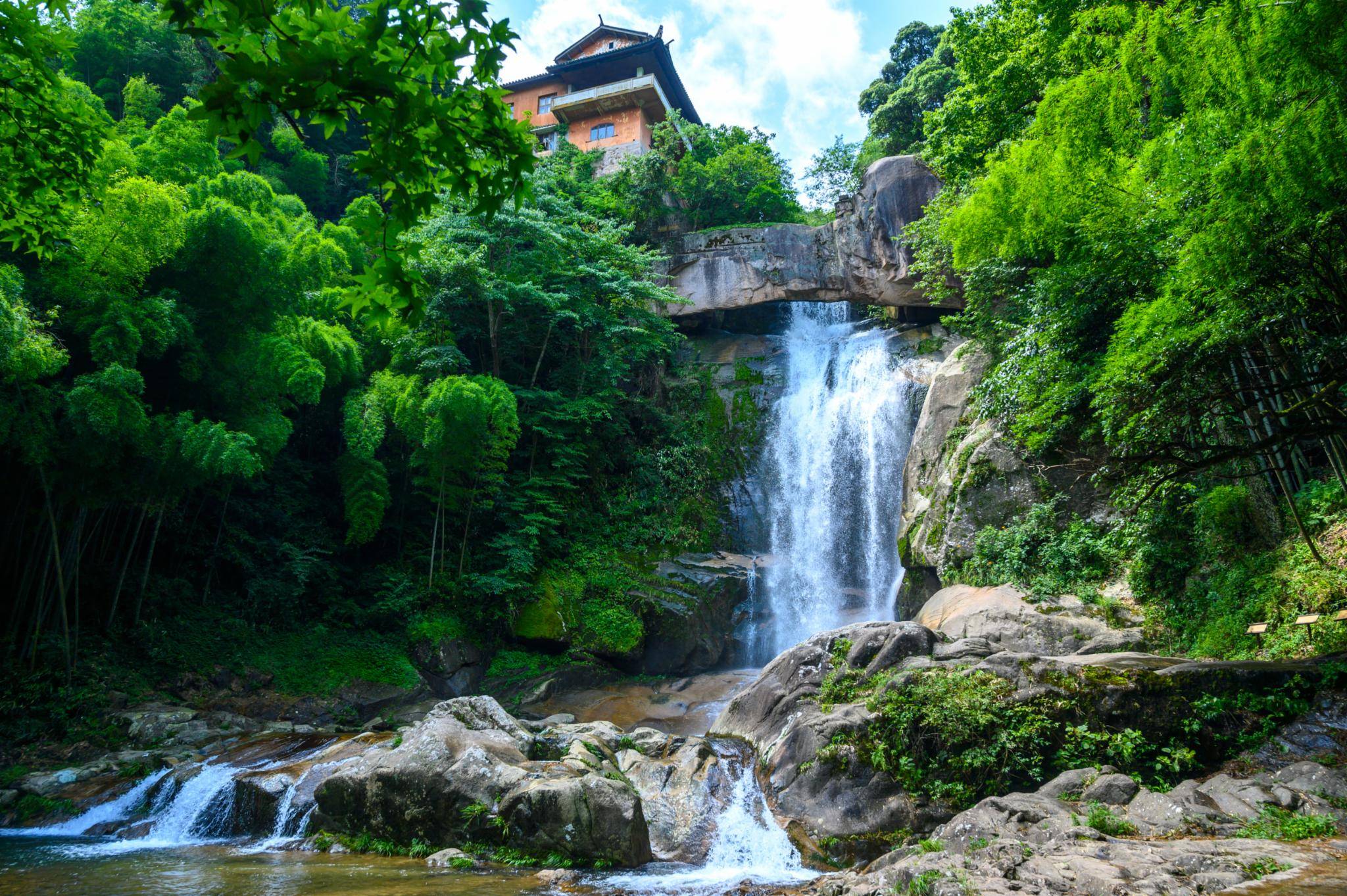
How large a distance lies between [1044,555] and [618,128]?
926 inches

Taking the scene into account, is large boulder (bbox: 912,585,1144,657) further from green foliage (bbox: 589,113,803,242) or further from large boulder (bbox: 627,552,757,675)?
green foliage (bbox: 589,113,803,242)

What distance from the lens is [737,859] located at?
267 inches

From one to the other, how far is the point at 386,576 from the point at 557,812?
932 cm

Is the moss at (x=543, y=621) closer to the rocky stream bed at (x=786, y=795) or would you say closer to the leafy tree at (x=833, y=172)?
the rocky stream bed at (x=786, y=795)

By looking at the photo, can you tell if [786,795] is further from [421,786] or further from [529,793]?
[421,786]

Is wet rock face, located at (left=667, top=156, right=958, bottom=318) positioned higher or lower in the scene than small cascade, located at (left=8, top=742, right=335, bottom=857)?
higher

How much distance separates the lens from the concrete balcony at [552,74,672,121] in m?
27.6

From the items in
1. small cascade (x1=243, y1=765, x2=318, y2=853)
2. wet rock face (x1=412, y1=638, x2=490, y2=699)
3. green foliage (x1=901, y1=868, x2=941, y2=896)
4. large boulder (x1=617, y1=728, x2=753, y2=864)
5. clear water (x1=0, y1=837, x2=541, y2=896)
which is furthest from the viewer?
wet rock face (x1=412, y1=638, x2=490, y2=699)

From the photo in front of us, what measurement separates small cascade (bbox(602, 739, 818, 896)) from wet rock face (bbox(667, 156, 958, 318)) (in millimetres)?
14830

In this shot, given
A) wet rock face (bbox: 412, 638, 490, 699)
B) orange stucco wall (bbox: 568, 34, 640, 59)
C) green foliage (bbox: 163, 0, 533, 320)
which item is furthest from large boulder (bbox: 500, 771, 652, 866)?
orange stucco wall (bbox: 568, 34, 640, 59)

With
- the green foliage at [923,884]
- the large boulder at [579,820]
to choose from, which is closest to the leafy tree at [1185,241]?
the green foliage at [923,884]

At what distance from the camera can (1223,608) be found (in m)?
8.45

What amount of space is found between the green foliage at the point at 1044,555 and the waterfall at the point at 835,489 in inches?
139

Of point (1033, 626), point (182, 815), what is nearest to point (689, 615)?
point (1033, 626)
